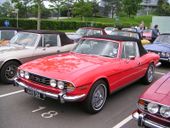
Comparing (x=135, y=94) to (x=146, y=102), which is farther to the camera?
(x=135, y=94)

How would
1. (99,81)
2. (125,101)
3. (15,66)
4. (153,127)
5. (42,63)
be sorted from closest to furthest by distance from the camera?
(153,127) → (99,81) → (42,63) → (125,101) → (15,66)

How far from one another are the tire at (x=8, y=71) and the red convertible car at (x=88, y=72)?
153cm

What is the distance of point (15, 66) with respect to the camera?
7.75m

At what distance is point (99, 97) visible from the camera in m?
5.74

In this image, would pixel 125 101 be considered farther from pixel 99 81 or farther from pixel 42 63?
pixel 42 63

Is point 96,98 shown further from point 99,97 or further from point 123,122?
point 123,122

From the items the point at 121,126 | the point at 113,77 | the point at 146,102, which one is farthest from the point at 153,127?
the point at 113,77

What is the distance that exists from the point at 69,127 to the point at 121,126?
1.00 m

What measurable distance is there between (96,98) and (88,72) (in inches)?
24.7

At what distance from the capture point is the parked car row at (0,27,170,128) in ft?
13.8

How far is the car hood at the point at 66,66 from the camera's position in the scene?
529cm

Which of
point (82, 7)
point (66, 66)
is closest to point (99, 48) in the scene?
point (66, 66)

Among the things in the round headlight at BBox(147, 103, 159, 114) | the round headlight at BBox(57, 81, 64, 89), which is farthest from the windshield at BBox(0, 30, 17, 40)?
the round headlight at BBox(147, 103, 159, 114)

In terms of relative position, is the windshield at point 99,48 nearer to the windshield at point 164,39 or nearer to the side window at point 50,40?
the side window at point 50,40
